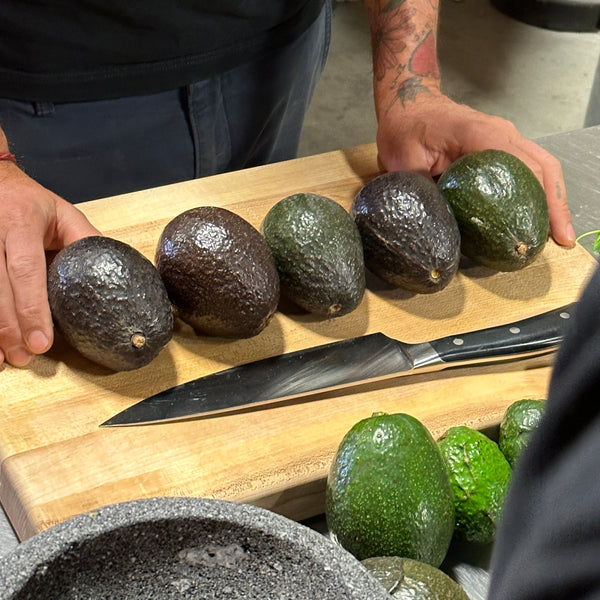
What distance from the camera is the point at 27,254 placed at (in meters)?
1.16

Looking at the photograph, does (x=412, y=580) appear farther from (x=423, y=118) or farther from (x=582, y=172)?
(x=582, y=172)

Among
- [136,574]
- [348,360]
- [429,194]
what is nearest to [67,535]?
[136,574]

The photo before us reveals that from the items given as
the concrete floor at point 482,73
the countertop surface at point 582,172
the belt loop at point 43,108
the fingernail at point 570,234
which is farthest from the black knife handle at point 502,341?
the concrete floor at point 482,73

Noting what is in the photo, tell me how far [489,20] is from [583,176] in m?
3.19

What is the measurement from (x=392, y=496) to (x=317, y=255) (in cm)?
44

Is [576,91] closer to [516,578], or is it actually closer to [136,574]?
[136,574]

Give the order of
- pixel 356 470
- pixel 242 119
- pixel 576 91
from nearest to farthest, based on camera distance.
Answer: pixel 356 470
pixel 242 119
pixel 576 91

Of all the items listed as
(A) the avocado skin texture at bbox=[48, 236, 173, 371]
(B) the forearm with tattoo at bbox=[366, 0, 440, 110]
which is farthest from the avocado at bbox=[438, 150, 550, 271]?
(A) the avocado skin texture at bbox=[48, 236, 173, 371]

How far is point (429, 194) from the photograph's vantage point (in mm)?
1271

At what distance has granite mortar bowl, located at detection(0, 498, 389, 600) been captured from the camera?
66 centimetres

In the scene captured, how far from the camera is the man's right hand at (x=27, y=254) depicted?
1.13 metres

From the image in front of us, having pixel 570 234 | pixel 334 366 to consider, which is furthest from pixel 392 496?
pixel 570 234

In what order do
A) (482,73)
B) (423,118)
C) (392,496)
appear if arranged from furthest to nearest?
(482,73) < (423,118) < (392,496)

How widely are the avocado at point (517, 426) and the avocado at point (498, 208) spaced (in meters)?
0.35
